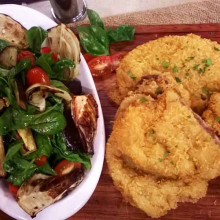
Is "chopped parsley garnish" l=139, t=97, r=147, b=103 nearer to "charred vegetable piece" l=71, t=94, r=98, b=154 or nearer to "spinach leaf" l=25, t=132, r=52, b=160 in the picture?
"charred vegetable piece" l=71, t=94, r=98, b=154

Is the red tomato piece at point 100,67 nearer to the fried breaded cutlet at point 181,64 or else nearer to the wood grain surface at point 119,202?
the wood grain surface at point 119,202

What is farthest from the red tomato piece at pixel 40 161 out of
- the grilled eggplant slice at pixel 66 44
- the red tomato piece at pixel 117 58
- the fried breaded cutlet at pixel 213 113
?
the fried breaded cutlet at pixel 213 113

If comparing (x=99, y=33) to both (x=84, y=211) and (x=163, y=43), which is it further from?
(x=84, y=211)

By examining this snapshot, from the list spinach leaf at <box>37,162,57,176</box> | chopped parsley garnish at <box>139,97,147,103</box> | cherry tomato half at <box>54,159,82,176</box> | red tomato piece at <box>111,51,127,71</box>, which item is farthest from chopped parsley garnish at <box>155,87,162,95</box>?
spinach leaf at <box>37,162,57,176</box>

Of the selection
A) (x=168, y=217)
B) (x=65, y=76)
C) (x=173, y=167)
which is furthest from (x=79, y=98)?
(x=168, y=217)

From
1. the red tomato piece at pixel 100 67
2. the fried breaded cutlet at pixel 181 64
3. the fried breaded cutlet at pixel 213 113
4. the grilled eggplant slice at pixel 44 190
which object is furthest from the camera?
the red tomato piece at pixel 100 67
